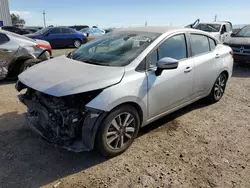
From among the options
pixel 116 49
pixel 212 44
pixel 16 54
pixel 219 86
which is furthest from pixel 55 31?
pixel 116 49

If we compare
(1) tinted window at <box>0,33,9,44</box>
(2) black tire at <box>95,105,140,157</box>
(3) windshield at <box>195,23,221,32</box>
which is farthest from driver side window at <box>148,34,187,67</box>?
(3) windshield at <box>195,23,221,32</box>

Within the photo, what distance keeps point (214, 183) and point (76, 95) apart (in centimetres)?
187

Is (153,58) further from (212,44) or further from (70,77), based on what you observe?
(212,44)

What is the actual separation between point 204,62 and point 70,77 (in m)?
2.50

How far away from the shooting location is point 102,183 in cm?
262

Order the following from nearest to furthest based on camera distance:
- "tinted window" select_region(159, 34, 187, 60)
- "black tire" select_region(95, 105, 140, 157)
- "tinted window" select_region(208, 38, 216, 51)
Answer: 1. "black tire" select_region(95, 105, 140, 157)
2. "tinted window" select_region(159, 34, 187, 60)
3. "tinted window" select_region(208, 38, 216, 51)

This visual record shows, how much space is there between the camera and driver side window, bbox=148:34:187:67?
3297 mm

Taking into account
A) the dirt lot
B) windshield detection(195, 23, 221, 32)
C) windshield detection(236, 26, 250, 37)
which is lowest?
the dirt lot

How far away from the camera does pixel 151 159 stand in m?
3.05

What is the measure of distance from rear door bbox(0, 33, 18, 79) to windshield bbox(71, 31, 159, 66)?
306 centimetres

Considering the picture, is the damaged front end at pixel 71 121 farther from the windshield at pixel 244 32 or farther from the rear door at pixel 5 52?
the windshield at pixel 244 32

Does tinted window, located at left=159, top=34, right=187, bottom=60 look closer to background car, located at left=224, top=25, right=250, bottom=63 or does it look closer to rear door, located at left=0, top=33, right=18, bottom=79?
rear door, located at left=0, top=33, right=18, bottom=79

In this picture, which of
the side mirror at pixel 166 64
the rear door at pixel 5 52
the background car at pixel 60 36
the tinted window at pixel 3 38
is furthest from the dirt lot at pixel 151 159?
the background car at pixel 60 36

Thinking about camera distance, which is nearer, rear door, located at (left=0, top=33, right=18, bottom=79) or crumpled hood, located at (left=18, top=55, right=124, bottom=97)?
crumpled hood, located at (left=18, top=55, right=124, bottom=97)
